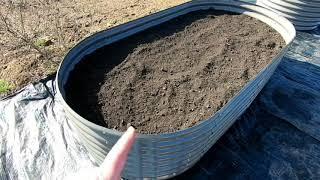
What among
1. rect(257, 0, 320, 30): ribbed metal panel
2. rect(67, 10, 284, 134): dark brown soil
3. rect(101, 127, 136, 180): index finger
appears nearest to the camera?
rect(101, 127, 136, 180): index finger

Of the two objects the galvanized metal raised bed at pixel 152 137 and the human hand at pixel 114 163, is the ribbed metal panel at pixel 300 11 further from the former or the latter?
the human hand at pixel 114 163

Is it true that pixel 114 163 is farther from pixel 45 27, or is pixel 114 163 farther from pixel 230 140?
pixel 45 27

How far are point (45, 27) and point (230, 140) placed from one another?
2.67 metres

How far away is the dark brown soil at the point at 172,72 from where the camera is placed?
221 cm

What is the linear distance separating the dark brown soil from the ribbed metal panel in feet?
1.99

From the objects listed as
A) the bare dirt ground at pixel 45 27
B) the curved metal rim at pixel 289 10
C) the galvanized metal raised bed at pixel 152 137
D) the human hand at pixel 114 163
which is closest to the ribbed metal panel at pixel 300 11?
the curved metal rim at pixel 289 10

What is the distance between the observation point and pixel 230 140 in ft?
8.50

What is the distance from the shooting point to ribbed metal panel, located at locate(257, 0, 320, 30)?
355 cm

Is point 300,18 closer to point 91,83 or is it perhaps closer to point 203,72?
point 203,72

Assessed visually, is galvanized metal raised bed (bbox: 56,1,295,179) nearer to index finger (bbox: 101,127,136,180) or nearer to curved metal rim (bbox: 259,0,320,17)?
curved metal rim (bbox: 259,0,320,17)

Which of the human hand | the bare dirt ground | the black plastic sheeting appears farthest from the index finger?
the bare dirt ground

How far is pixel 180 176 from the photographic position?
238cm

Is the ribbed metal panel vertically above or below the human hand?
above

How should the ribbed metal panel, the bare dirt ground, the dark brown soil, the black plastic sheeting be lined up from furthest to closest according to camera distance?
the ribbed metal panel < the bare dirt ground < the black plastic sheeting < the dark brown soil
